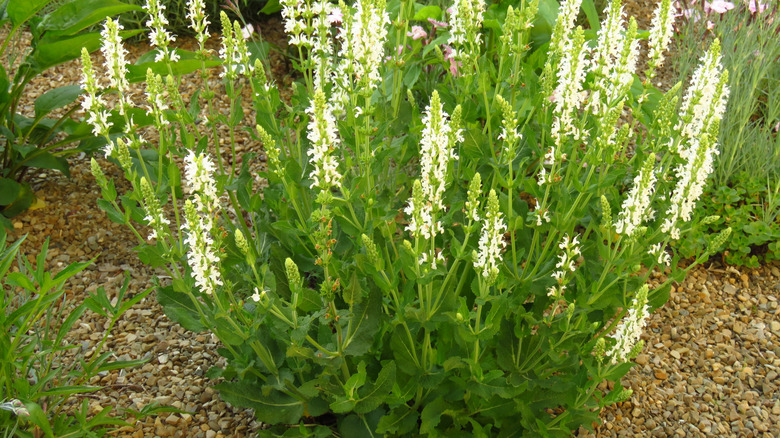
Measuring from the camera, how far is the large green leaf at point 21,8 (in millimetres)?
3266

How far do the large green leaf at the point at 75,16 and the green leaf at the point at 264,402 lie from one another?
78.1 inches

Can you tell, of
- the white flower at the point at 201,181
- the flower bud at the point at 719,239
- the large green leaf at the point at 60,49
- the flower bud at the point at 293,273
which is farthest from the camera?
the large green leaf at the point at 60,49

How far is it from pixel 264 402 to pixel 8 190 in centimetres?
180

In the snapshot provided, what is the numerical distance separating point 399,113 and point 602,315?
1.12 meters

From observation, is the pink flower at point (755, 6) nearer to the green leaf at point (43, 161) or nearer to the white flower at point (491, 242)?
the white flower at point (491, 242)

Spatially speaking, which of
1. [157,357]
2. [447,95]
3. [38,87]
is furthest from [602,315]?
[38,87]

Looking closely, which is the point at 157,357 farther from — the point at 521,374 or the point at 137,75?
the point at 521,374

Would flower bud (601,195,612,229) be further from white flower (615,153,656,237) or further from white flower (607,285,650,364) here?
white flower (607,285,650,364)

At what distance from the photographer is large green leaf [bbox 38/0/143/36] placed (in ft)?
11.0

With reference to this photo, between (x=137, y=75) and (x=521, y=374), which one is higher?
(x=137, y=75)

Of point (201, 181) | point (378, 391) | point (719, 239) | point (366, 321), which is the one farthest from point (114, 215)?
point (719, 239)

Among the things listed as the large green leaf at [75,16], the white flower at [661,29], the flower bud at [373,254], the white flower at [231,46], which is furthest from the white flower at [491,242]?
the large green leaf at [75,16]

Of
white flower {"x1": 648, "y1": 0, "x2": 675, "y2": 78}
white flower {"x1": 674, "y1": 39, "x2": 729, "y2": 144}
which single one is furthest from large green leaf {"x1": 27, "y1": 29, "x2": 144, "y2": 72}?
white flower {"x1": 674, "y1": 39, "x2": 729, "y2": 144}

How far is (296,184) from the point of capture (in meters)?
2.30
